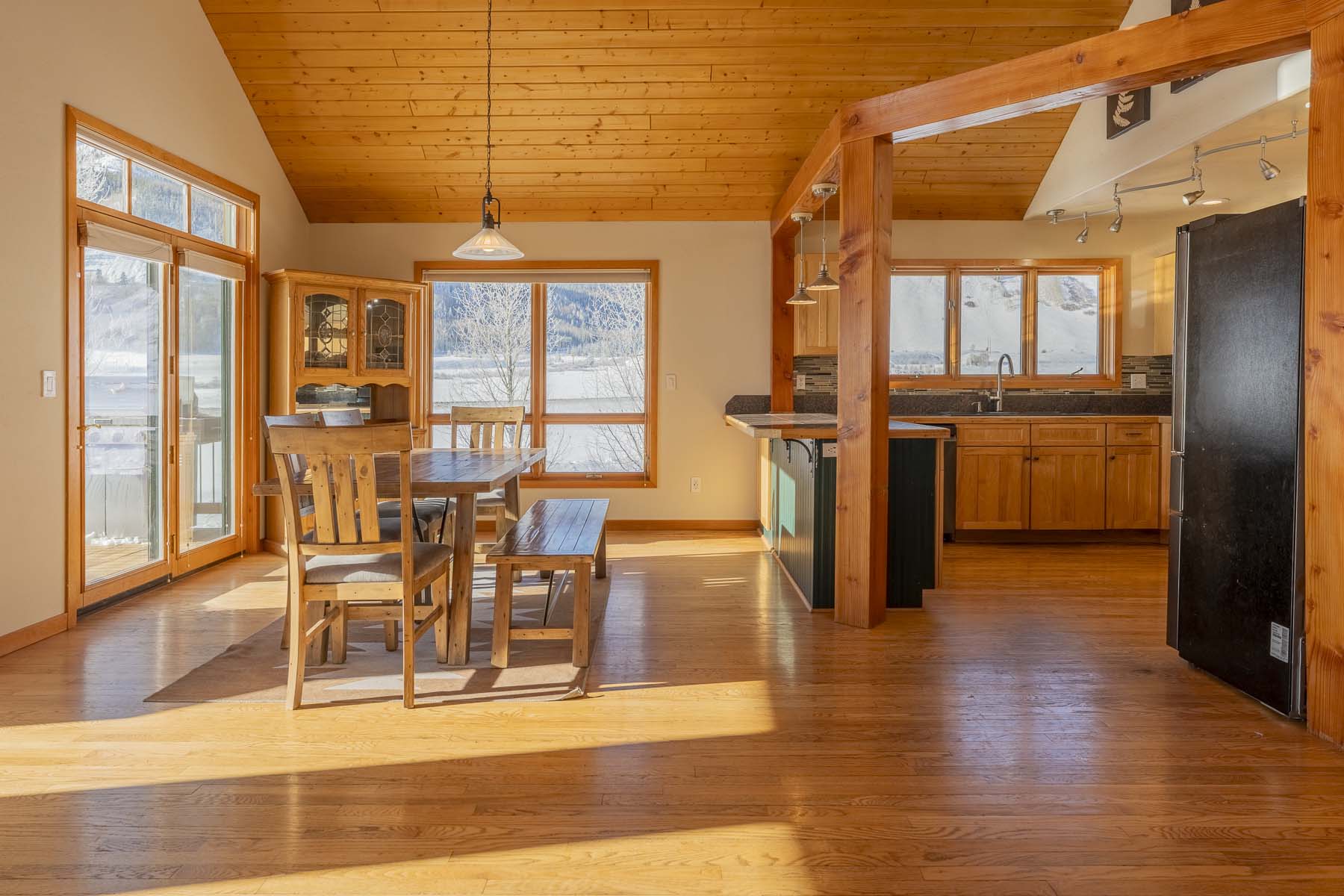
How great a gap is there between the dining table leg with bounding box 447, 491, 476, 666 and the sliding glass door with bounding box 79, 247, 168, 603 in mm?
1965

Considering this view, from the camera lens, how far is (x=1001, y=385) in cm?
665

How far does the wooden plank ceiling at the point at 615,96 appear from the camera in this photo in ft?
16.5

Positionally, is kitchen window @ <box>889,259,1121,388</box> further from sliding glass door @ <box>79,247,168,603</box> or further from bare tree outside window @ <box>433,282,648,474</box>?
sliding glass door @ <box>79,247,168,603</box>

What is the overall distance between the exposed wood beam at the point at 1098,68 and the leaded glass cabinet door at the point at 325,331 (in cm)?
336

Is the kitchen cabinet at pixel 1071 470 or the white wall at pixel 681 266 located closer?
the kitchen cabinet at pixel 1071 470

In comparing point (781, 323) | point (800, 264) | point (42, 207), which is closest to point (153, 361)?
point (42, 207)

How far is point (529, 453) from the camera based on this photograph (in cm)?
458

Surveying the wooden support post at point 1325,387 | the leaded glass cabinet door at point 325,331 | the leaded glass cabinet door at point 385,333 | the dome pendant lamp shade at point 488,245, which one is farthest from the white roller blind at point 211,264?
the wooden support post at point 1325,387

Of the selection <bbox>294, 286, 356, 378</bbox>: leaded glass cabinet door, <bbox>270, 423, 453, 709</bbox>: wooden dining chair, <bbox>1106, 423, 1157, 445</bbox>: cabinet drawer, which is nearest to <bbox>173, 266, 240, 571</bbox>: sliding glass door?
<bbox>294, 286, 356, 378</bbox>: leaded glass cabinet door

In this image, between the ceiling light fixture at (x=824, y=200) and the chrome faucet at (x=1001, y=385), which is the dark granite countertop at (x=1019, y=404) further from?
the ceiling light fixture at (x=824, y=200)

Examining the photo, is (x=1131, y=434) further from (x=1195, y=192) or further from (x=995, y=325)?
(x=1195, y=192)

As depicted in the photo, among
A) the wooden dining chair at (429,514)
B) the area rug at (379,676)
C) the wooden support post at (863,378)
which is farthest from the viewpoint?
the wooden dining chair at (429,514)

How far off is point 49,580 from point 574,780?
9.30 ft

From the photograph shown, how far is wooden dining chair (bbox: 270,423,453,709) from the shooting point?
283cm
